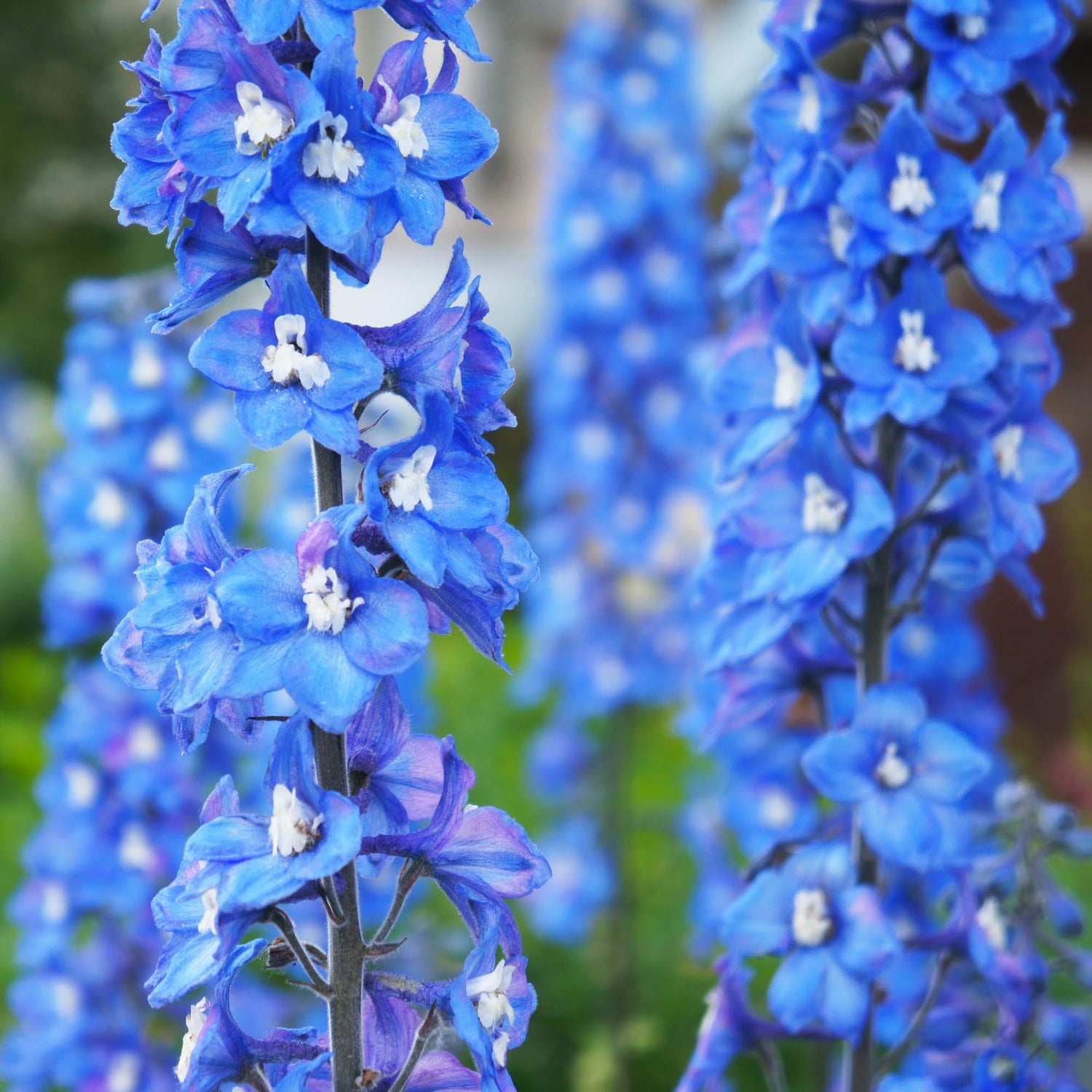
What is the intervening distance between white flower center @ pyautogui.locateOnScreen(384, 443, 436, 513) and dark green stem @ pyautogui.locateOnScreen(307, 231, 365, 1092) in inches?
2.7

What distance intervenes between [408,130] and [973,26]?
3.26 ft

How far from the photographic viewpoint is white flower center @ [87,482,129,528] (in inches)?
117

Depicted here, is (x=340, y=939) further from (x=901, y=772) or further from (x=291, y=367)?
(x=901, y=772)

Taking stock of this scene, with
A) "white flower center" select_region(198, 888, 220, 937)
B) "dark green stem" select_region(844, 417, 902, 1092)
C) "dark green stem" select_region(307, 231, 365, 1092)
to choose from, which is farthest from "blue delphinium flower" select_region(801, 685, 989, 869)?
"white flower center" select_region(198, 888, 220, 937)

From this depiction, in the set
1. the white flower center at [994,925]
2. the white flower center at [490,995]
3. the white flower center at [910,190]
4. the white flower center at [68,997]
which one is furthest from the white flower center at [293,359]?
the white flower center at [68,997]

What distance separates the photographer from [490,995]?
4.25 ft

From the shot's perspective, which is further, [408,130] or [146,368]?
[146,368]

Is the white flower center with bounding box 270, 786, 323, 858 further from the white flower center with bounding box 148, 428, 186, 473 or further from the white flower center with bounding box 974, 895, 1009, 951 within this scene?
the white flower center with bounding box 148, 428, 186, 473

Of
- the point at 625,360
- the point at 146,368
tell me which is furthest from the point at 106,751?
the point at 625,360

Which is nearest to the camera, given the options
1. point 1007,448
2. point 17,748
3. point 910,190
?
point 910,190

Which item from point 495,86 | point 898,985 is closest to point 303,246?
point 898,985

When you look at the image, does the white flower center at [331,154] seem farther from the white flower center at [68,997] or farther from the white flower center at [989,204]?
the white flower center at [68,997]

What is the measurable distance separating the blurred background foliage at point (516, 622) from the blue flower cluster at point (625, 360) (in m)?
0.30

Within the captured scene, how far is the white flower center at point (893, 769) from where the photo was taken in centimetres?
190
